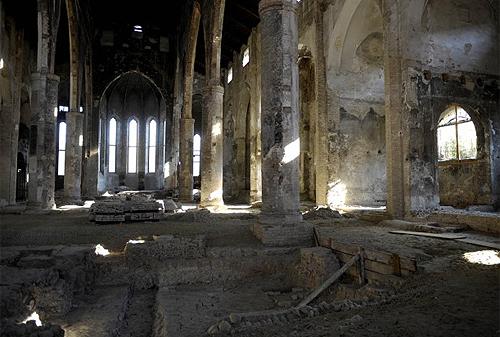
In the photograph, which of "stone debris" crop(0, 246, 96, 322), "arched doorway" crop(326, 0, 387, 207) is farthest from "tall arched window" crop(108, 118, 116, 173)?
"stone debris" crop(0, 246, 96, 322)

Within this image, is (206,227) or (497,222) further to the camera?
(206,227)

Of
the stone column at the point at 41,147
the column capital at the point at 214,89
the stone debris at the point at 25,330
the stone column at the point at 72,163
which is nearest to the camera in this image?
the stone debris at the point at 25,330

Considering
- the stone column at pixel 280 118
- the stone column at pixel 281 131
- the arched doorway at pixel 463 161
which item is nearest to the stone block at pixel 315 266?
the stone column at pixel 281 131

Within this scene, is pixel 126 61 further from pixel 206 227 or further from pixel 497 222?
pixel 497 222

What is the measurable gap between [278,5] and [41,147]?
1022 centimetres

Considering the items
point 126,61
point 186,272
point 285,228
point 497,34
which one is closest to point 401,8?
point 497,34

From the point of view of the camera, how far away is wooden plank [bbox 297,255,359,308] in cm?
504

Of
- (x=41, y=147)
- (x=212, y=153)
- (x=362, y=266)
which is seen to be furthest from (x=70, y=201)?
(x=362, y=266)

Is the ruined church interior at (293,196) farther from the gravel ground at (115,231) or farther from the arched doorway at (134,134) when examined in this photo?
the arched doorway at (134,134)

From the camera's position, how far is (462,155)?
12.5 m

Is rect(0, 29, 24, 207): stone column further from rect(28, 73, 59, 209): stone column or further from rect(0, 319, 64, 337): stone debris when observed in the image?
rect(0, 319, 64, 337): stone debris

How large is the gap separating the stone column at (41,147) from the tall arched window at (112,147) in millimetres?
20851

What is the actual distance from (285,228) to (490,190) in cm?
773

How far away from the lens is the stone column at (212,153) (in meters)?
14.3
